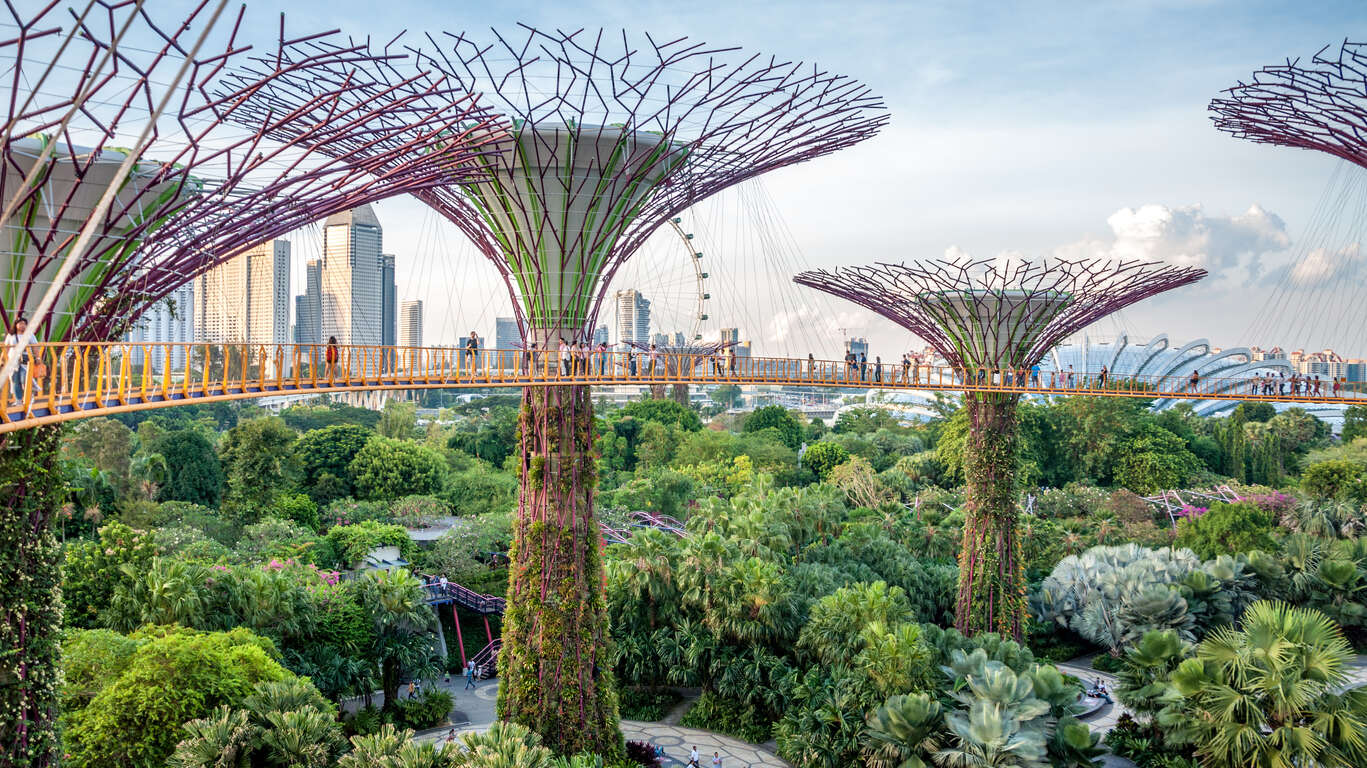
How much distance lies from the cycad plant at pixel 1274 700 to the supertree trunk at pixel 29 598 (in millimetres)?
19057

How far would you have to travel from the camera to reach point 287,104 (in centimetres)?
1614

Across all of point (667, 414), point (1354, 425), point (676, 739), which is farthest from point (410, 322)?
point (1354, 425)

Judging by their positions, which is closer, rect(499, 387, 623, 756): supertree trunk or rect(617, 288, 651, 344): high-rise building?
rect(499, 387, 623, 756): supertree trunk

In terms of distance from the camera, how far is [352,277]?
22.1m

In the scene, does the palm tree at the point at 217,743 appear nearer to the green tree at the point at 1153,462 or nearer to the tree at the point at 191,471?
the tree at the point at 191,471

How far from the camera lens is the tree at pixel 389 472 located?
4222 cm

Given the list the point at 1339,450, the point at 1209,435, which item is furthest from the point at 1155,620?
the point at 1209,435

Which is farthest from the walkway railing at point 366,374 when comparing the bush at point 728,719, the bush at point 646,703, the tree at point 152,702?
the bush at point 646,703

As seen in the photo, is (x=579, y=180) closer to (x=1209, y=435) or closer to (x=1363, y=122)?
(x=1363, y=122)

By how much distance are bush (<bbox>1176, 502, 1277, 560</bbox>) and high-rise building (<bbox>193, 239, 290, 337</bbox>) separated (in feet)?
96.6

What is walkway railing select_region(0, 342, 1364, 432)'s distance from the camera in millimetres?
10039

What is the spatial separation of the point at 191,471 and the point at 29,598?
30.4 meters

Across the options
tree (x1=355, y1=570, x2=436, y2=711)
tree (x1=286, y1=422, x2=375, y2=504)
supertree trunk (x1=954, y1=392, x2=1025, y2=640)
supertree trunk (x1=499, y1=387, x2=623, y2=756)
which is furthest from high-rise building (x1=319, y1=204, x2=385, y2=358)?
tree (x1=286, y1=422, x2=375, y2=504)

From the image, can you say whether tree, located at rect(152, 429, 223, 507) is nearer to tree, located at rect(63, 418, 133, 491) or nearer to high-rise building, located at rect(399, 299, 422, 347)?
tree, located at rect(63, 418, 133, 491)
